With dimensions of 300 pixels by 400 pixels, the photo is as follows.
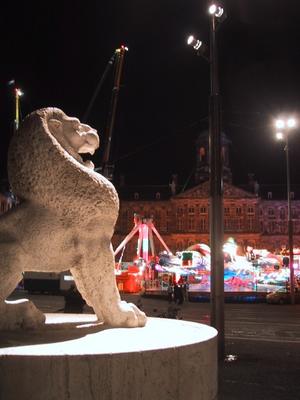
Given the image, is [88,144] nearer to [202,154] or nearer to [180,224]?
[180,224]

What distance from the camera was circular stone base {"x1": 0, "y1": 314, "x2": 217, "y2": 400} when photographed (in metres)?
3.07

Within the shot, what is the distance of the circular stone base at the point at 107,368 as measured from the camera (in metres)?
3.07

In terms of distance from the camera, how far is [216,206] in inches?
369

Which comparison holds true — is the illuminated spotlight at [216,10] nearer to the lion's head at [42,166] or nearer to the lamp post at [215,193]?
the lamp post at [215,193]

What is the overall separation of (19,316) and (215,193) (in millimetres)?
5754

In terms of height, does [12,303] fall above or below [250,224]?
below

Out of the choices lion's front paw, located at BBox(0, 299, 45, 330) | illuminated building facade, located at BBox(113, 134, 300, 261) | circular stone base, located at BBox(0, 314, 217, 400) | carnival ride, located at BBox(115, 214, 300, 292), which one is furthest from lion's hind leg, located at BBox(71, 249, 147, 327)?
illuminated building facade, located at BBox(113, 134, 300, 261)

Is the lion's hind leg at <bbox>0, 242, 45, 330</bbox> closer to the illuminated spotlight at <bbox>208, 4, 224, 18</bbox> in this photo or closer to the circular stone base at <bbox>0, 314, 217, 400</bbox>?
the circular stone base at <bbox>0, 314, 217, 400</bbox>

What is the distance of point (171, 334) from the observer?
13.7 feet

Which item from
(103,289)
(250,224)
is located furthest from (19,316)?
(250,224)

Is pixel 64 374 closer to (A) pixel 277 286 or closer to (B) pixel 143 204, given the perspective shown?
(A) pixel 277 286

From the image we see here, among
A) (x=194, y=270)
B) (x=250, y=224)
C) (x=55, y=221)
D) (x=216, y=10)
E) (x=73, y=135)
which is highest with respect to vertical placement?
(x=216, y=10)

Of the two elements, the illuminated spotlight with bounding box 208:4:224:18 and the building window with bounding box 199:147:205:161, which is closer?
the illuminated spotlight with bounding box 208:4:224:18

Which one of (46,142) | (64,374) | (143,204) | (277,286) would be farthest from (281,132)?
(143,204)
